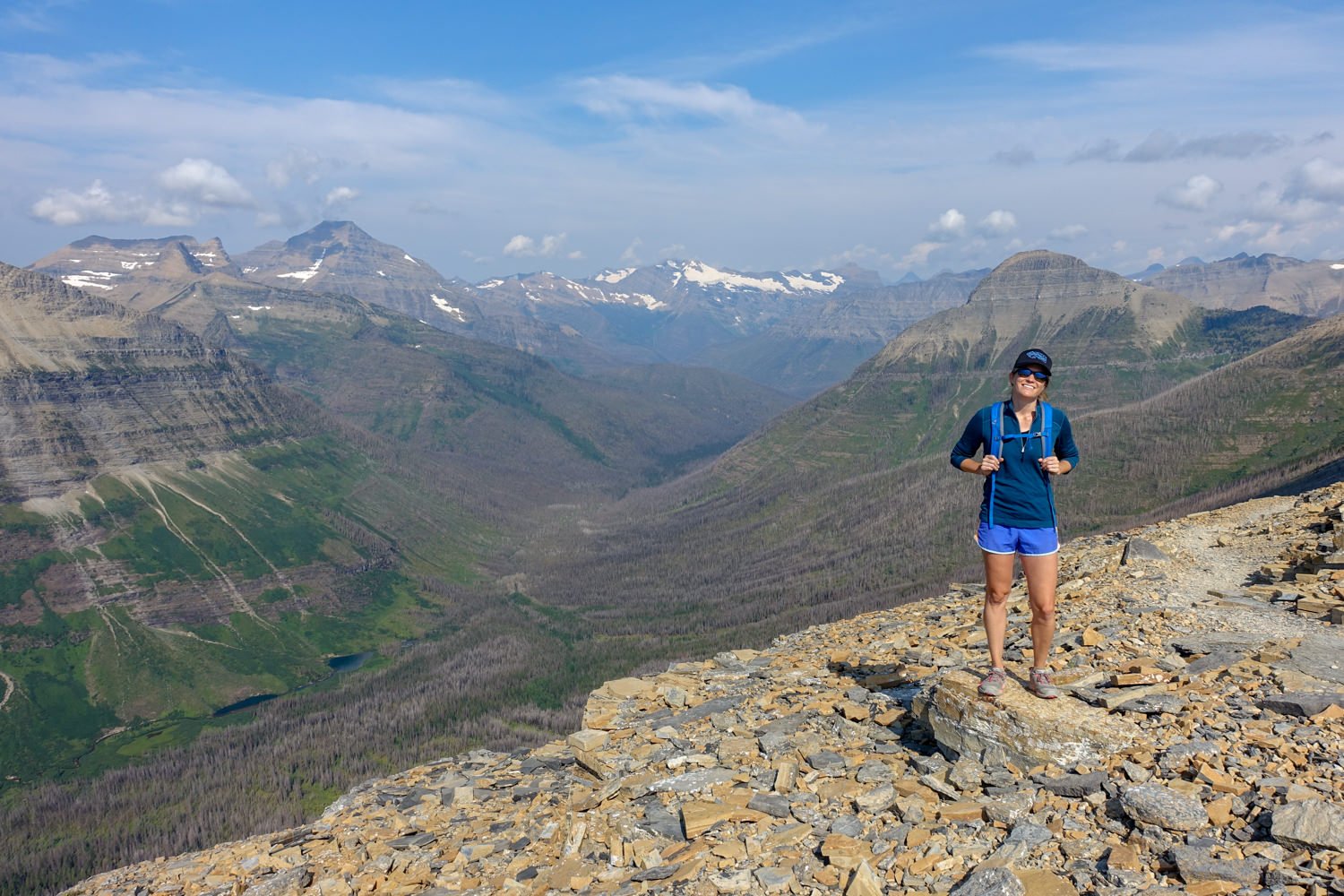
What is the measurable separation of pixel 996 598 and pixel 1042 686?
2.00 metres

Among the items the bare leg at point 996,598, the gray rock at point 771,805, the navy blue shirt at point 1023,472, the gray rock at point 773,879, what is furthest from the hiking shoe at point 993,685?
the gray rock at point 773,879

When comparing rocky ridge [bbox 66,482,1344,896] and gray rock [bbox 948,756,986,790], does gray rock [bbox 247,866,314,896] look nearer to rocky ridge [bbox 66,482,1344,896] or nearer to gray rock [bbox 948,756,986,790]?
rocky ridge [bbox 66,482,1344,896]

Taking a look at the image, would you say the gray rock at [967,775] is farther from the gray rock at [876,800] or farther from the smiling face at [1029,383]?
the smiling face at [1029,383]

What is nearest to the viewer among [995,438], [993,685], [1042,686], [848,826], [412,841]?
[848,826]

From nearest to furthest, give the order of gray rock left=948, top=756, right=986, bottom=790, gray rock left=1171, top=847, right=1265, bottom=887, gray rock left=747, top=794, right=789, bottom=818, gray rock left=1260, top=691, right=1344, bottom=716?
1. gray rock left=1171, top=847, right=1265, bottom=887
2. gray rock left=1260, top=691, right=1344, bottom=716
3. gray rock left=948, top=756, right=986, bottom=790
4. gray rock left=747, top=794, right=789, bottom=818

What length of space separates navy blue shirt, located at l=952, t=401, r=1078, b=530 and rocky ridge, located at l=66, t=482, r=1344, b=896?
364 centimetres

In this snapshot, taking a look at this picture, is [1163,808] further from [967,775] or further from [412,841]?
[412,841]

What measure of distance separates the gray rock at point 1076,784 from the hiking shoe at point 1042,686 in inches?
100

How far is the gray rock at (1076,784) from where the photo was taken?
12.3 m

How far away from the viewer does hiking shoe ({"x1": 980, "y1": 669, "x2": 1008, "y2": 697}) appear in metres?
14.2

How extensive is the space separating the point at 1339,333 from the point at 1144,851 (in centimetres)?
25122

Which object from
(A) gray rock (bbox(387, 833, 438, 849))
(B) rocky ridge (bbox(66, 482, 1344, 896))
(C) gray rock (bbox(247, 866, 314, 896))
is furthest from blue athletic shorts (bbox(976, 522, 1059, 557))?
(C) gray rock (bbox(247, 866, 314, 896))

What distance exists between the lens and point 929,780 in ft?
44.9

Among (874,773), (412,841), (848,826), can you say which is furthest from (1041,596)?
(412,841)
